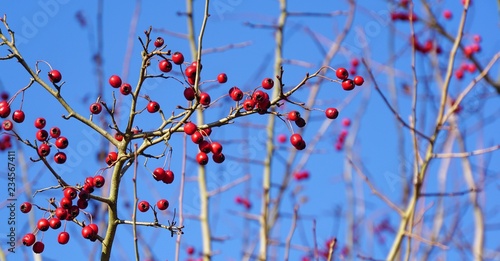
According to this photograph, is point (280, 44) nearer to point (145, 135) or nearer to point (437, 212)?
point (437, 212)

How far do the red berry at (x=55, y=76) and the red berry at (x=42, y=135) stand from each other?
206mm

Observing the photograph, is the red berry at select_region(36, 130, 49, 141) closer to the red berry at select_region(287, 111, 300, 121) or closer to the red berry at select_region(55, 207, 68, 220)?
the red berry at select_region(55, 207, 68, 220)

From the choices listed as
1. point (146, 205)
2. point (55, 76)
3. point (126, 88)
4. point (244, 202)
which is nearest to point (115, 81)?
point (126, 88)

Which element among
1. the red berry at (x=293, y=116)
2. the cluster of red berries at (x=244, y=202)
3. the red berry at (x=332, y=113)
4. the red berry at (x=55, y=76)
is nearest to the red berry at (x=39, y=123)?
the red berry at (x=55, y=76)

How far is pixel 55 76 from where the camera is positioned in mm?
1875

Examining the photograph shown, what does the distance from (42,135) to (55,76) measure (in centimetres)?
23

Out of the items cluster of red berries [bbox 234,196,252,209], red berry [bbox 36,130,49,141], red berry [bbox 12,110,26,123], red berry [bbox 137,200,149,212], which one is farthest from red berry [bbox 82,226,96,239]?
cluster of red berries [bbox 234,196,252,209]

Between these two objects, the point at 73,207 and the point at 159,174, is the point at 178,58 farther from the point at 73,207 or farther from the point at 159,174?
the point at 73,207

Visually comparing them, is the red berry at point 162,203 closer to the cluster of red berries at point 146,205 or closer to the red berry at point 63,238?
the cluster of red berries at point 146,205

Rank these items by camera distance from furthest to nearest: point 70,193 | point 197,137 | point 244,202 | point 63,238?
1. point 244,202
2. point 63,238
3. point 197,137
4. point 70,193

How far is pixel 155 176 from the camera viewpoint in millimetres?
1995

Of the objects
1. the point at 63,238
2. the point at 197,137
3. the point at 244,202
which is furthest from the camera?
the point at 244,202

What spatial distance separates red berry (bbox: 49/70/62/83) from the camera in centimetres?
186

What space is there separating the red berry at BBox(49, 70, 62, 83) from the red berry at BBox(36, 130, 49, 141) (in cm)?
21
